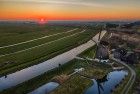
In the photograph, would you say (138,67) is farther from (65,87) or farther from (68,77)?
(65,87)

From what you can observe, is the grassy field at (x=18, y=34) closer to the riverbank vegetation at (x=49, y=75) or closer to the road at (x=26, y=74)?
the road at (x=26, y=74)

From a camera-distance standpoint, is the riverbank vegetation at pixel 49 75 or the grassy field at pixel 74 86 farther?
the grassy field at pixel 74 86

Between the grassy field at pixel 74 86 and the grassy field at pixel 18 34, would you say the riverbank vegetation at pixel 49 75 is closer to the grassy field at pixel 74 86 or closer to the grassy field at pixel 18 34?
the grassy field at pixel 74 86

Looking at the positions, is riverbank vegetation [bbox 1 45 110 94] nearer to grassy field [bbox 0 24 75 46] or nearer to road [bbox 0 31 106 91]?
road [bbox 0 31 106 91]

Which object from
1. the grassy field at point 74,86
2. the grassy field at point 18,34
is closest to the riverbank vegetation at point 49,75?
the grassy field at point 74,86

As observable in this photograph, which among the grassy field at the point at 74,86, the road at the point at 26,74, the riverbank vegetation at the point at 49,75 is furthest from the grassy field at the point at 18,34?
the grassy field at the point at 74,86

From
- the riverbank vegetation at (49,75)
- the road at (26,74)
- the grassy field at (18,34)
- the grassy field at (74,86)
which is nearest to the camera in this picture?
the riverbank vegetation at (49,75)

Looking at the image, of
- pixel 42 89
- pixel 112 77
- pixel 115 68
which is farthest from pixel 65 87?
pixel 115 68

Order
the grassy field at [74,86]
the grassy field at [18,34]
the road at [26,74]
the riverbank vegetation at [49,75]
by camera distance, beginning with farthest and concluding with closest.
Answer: the grassy field at [18,34] → the road at [26,74] → the grassy field at [74,86] → the riverbank vegetation at [49,75]

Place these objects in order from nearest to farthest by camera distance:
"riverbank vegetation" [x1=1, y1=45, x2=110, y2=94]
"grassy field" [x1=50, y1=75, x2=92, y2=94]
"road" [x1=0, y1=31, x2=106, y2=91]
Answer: "riverbank vegetation" [x1=1, y1=45, x2=110, y2=94] < "grassy field" [x1=50, y1=75, x2=92, y2=94] < "road" [x1=0, y1=31, x2=106, y2=91]

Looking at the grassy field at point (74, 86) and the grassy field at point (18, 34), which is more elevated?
the grassy field at point (74, 86)

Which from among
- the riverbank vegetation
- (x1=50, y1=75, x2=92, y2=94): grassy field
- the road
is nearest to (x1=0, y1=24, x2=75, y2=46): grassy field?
the road
